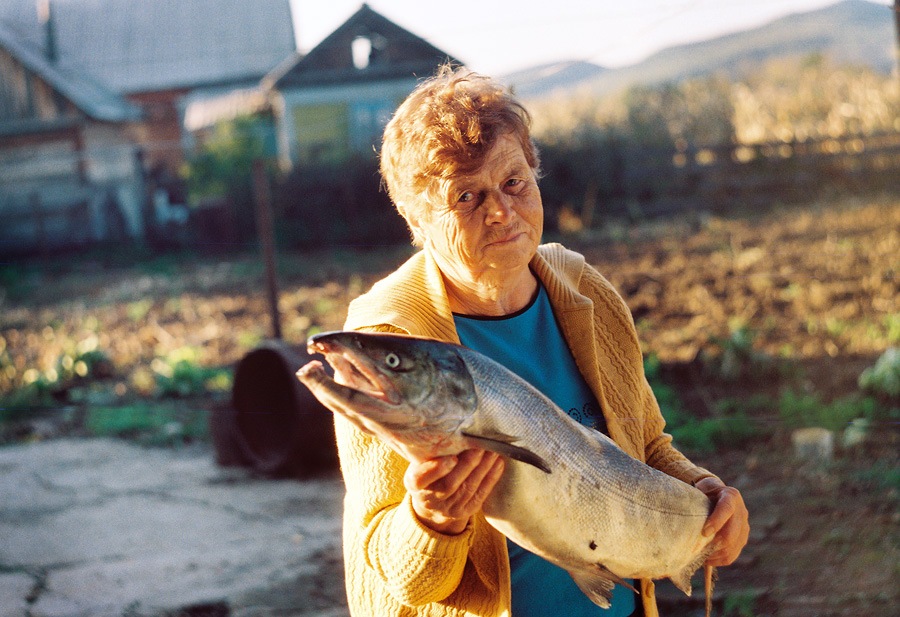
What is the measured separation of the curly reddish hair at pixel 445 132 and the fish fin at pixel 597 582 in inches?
30.9

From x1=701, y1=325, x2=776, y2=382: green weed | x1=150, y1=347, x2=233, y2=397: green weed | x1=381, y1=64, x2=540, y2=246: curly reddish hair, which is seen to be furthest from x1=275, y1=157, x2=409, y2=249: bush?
x1=381, y1=64, x2=540, y2=246: curly reddish hair

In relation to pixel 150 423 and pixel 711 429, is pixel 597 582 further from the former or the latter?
pixel 150 423

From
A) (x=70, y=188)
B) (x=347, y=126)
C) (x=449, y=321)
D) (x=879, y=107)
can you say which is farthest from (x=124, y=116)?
(x=449, y=321)

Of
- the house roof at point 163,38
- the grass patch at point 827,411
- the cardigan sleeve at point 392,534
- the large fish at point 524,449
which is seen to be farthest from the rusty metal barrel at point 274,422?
the house roof at point 163,38

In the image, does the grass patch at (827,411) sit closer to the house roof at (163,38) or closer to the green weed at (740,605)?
the green weed at (740,605)

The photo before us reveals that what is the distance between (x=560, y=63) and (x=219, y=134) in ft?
49.9

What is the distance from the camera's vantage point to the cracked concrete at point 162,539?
4.34m

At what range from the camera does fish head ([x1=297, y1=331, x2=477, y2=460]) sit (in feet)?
5.01

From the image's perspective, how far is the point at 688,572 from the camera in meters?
2.05

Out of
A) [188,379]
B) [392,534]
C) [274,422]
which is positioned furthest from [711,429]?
[188,379]

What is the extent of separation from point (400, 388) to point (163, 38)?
2719 centimetres

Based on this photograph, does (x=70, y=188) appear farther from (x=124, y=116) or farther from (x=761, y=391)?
(x=761, y=391)

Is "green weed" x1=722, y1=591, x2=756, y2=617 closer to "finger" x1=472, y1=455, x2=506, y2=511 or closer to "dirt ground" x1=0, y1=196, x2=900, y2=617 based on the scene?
"dirt ground" x1=0, y1=196, x2=900, y2=617

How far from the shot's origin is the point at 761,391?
611 cm
